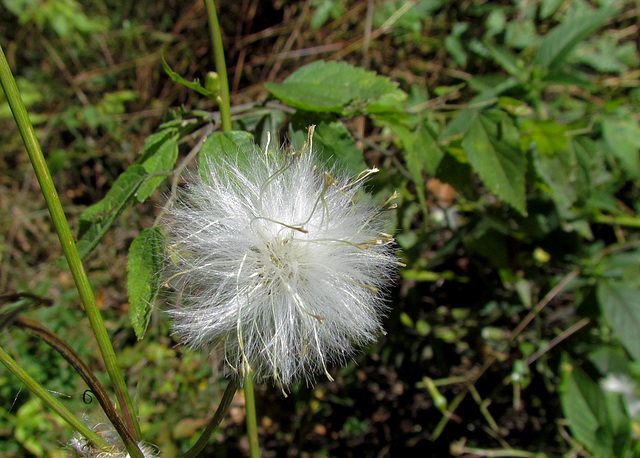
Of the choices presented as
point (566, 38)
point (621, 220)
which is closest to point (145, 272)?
point (566, 38)

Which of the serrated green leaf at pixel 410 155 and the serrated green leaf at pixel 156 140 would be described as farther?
the serrated green leaf at pixel 410 155

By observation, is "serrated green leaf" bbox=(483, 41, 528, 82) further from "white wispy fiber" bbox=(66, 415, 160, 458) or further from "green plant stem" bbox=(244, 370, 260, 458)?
"white wispy fiber" bbox=(66, 415, 160, 458)

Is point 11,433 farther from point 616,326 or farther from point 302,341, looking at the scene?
point 616,326

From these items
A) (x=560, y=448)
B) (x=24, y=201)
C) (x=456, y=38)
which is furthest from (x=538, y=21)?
(x=24, y=201)

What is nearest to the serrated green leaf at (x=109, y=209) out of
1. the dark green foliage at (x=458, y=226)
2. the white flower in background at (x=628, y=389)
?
the dark green foliage at (x=458, y=226)

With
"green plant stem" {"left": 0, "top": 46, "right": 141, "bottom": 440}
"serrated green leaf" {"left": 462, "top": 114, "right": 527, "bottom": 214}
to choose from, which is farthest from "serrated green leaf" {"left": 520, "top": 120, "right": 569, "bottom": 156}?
"green plant stem" {"left": 0, "top": 46, "right": 141, "bottom": 440}

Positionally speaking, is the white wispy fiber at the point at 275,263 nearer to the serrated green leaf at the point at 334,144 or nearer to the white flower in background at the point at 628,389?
the serrated green leaf at the point at 334,144
